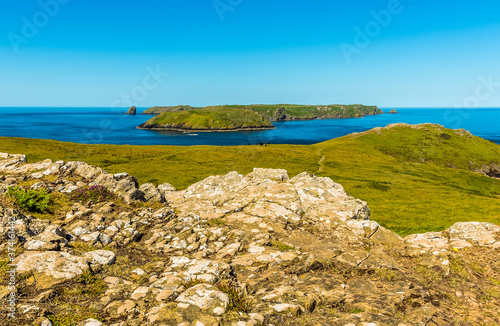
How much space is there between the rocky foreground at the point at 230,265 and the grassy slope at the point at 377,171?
22893 millimetres

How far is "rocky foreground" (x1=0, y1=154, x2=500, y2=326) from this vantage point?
8156 millimetres

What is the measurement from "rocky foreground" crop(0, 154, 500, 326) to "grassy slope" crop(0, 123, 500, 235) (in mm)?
22893

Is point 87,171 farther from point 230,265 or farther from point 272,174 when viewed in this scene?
point 272,174

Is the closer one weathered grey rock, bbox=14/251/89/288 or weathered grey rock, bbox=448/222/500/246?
weathered grey rock, bbox=14/251/89/288

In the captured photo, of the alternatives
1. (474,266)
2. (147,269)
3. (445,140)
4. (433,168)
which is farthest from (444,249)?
(445,140)

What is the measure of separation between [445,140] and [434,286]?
186961 millimetres

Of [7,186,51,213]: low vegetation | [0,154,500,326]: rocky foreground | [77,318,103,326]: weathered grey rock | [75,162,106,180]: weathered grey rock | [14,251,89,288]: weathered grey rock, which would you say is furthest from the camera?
[75,162,106,180]: weathered grey rock

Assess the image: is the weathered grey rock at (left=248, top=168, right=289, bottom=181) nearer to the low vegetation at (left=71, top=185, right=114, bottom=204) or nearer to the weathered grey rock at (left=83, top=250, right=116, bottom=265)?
the low vegetation at (left=71, top=185, right=114, bottom=204)

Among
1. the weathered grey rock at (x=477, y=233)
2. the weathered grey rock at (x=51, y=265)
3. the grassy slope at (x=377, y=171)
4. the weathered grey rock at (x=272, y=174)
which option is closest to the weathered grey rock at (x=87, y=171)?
the weathered grey rock at (x=51, y=265)

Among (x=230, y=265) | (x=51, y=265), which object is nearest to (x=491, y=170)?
(x=230, y=265)

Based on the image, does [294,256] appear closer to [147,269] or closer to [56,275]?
[147,269]

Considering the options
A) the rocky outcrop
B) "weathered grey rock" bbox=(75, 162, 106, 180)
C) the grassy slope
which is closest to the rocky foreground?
"weathered grey rock" bbox=(75, 162, 106, 180)

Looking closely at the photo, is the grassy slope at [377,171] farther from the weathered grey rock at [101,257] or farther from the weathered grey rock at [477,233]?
the weathered grey rock at [101,257]

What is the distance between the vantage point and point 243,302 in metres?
8.91
